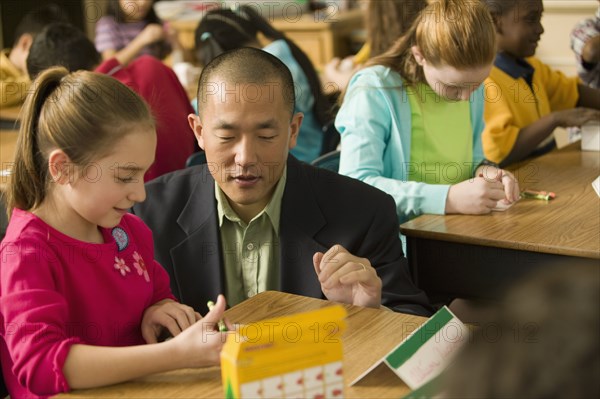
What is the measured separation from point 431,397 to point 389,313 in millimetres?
475

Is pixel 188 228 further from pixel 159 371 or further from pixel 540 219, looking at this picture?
pixel 540 219

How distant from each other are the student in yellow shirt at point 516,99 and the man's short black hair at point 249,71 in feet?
3.97

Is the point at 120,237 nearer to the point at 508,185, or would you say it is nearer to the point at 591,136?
the point at 508,185

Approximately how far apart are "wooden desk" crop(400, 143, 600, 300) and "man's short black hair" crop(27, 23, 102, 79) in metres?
1.78

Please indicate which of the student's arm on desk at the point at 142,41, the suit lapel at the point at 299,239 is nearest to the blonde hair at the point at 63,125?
the suit lapel at the point at 299,239

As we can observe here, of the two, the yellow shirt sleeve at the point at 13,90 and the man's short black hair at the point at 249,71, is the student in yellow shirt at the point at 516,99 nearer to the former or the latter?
the man's short black hair at the point at 249,71

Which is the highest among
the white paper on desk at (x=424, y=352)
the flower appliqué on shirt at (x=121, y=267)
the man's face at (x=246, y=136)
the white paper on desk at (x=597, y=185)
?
the man's face at (x=246, y=136)

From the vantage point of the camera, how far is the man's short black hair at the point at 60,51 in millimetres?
3508

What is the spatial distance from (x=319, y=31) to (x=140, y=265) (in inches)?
200

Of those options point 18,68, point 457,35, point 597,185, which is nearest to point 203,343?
point 457,35

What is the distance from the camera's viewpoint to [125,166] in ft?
5.06

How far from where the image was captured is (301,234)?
1969 mm

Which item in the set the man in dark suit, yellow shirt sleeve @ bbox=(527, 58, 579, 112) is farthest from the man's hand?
yellow shirt sleeve @ bbox=(527, 58, 579, 112)

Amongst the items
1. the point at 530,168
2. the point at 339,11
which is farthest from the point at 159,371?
the point at 339,11
